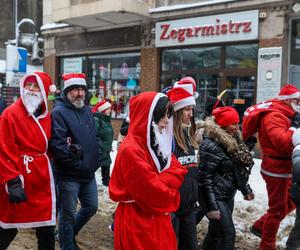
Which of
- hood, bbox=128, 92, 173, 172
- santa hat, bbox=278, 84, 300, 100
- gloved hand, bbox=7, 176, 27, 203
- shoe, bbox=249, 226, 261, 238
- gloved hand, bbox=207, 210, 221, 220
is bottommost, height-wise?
shoe, bbox=249, 226, 261, 238

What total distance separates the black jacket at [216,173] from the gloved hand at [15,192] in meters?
1.51

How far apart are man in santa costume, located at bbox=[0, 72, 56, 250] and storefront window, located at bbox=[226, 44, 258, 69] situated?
830 centimetres

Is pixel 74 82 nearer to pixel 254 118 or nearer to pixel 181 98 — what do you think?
pixel 181 98

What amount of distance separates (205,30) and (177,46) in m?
1.23

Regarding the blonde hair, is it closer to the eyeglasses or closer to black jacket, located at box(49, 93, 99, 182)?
black jacket, located at box(49, 93, 99, 182)

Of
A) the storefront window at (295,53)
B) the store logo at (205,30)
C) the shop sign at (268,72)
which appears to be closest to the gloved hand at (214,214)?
the shop sign at (268,72)

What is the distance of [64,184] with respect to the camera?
14.0 ft

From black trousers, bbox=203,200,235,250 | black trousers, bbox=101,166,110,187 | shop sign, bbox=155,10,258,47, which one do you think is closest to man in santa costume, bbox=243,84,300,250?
black trousers, bbox=203,200,235,250

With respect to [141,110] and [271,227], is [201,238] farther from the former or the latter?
[141,110]

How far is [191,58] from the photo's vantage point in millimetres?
12758

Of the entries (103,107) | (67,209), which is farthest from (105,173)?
(67,209)

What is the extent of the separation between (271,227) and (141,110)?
263 centimetres

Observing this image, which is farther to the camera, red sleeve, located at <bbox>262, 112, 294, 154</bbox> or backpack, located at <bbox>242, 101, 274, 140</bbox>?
backpack, located at <bbox>242, 101, 274, 140</bbox>

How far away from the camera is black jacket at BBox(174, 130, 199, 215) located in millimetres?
3513
